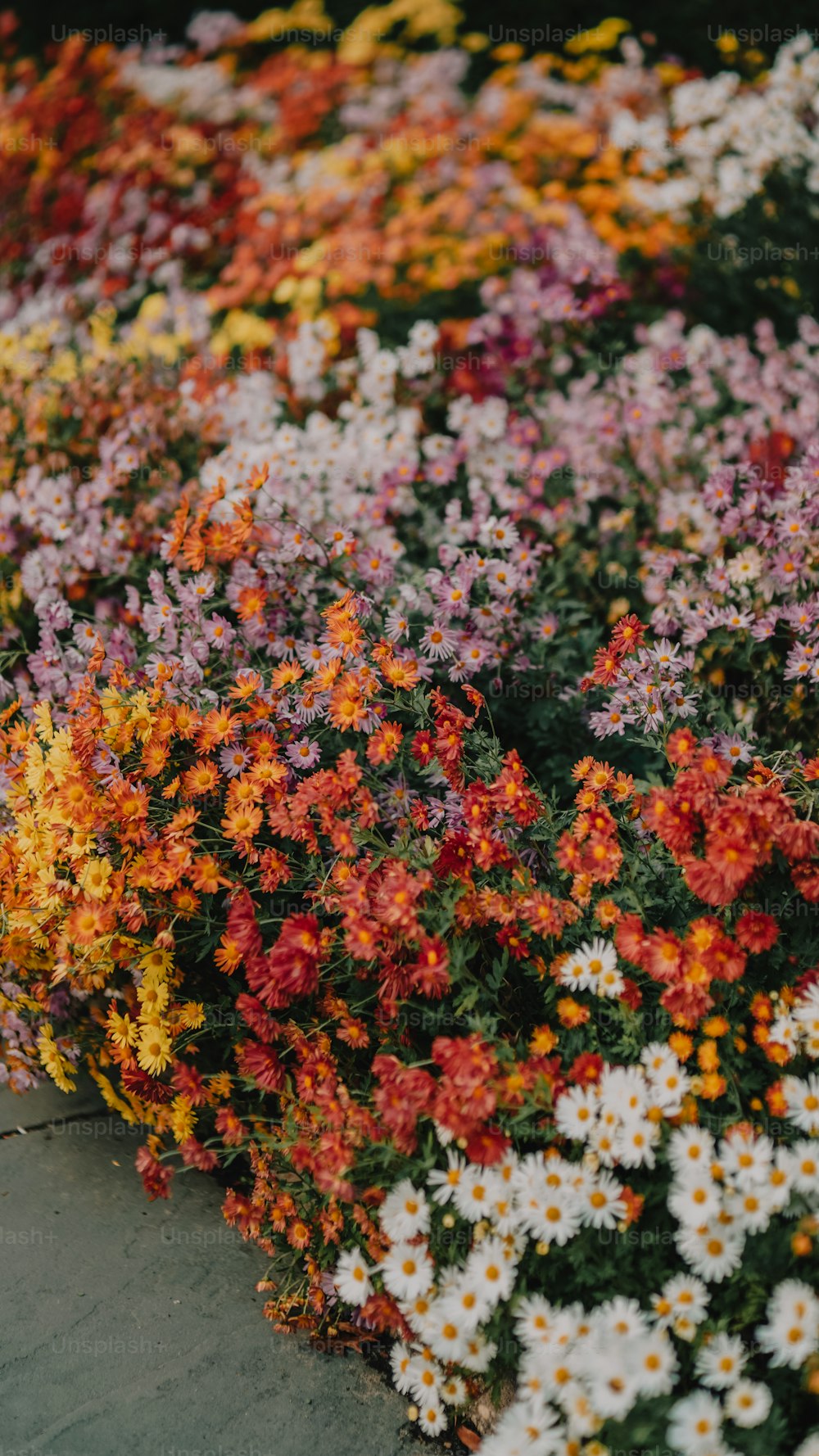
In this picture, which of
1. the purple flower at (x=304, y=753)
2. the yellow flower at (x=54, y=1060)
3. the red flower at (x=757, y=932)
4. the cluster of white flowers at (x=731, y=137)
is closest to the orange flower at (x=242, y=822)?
the purple flower at (x=304, y=753)

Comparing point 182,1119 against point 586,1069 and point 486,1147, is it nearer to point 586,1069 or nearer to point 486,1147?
point 486,1147

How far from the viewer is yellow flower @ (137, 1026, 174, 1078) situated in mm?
2107

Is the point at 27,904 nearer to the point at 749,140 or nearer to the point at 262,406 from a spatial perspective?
the point at 262,406

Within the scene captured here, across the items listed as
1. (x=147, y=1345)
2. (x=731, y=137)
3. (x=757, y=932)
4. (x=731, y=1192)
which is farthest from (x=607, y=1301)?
(x=731, y=137)

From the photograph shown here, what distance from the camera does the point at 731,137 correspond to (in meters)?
4.64

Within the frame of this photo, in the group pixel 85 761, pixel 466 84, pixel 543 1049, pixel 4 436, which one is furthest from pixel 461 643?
pixel 466 84

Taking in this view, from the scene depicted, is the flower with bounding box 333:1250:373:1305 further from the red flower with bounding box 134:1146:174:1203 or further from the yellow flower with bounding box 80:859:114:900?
the yellow flower with bounding box 80:859:114:900

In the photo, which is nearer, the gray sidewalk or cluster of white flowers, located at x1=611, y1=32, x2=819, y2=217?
the gray sidewalk

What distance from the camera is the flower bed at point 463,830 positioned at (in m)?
1.71

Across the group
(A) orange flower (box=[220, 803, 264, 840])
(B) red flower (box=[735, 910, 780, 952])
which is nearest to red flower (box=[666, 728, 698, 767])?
(B) red flower (box=[735, 910, 780, 952])

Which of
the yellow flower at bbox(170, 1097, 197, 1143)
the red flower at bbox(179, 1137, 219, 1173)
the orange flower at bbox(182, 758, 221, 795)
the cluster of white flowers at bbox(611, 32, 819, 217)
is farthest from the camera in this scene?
the cluster of white flowers at bbox(611, 32, 819, 217)

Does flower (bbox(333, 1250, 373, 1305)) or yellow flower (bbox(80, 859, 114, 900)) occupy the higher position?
yellow flower (bbox(80, 859, 114, 900))

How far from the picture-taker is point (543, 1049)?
189cm

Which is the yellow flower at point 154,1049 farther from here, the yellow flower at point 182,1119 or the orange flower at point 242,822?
the orange flower at point 242,822
